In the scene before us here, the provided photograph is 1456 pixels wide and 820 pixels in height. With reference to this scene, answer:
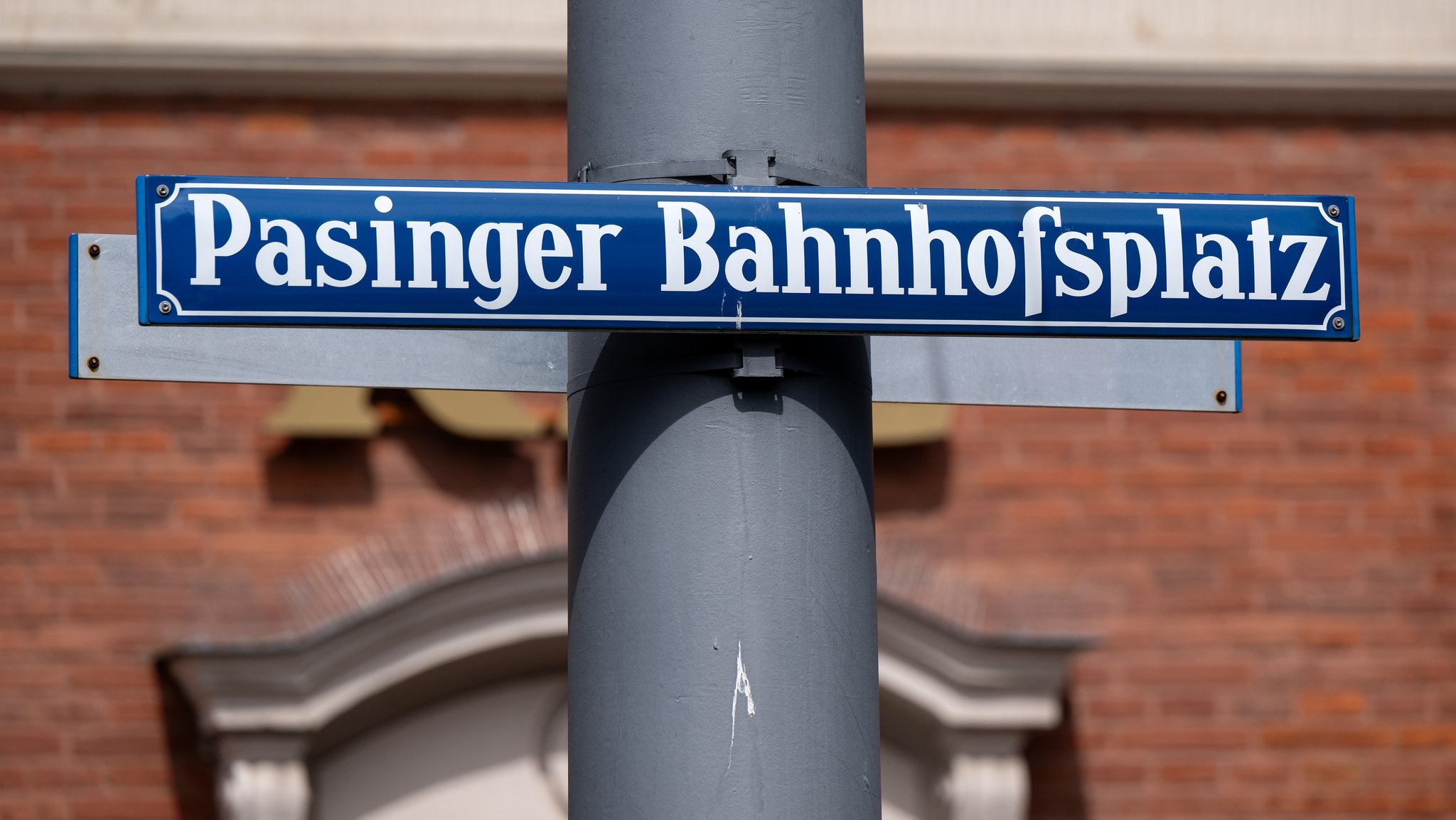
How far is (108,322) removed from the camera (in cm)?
186

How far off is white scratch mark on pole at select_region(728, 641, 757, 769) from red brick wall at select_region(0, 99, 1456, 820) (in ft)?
13.4

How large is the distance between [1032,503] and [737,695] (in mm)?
4283

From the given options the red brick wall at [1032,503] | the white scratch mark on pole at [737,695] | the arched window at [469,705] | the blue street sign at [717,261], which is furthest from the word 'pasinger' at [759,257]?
the red brick wall at [1032,503]

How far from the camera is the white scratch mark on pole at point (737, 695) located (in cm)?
175

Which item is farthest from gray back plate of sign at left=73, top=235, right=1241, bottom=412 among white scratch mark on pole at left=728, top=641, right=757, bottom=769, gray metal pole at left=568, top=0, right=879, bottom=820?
white scratch mark on pole at left=728, top=641, right=757, bottom=769

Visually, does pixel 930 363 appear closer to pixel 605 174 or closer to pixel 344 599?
pixel 605 174

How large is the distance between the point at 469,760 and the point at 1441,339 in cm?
384

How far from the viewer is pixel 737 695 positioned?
1755mm

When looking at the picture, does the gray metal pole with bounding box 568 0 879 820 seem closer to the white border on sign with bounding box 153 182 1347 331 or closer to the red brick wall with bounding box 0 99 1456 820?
the white border on sign with bounding box 153 182 1347 331

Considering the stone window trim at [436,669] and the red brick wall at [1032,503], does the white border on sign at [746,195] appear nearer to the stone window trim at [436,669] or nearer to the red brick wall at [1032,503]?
the stone window trim at [436,669]

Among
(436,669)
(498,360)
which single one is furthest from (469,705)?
(498,360)

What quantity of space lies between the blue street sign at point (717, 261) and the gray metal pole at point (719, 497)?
0.07m

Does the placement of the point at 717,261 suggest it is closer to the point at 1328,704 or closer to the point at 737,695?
the point at 737,695

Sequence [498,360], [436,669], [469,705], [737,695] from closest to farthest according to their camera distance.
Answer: [737,695] → [498,360] → [436,669] → [469,705]
